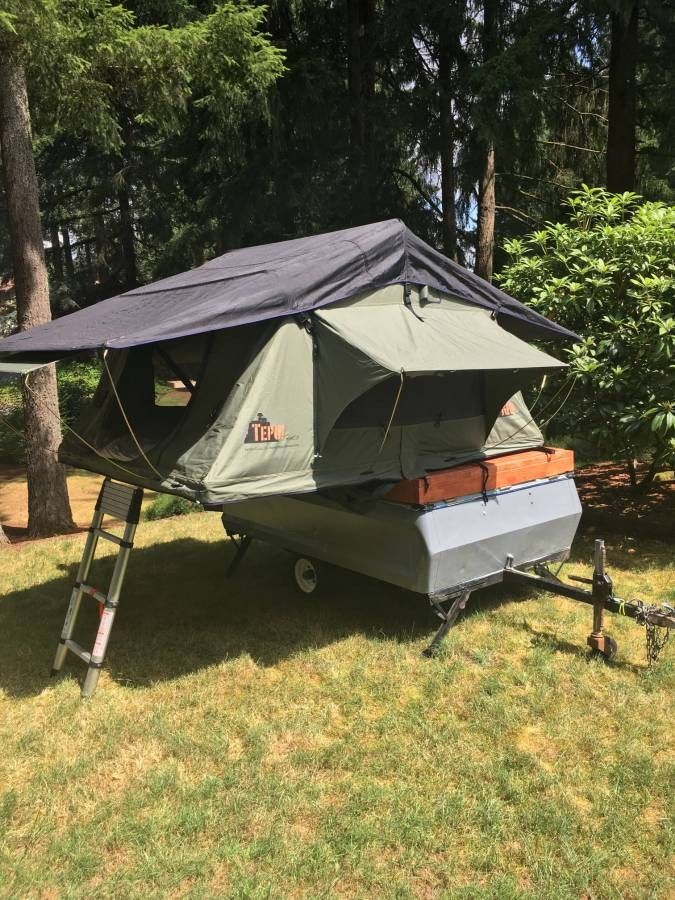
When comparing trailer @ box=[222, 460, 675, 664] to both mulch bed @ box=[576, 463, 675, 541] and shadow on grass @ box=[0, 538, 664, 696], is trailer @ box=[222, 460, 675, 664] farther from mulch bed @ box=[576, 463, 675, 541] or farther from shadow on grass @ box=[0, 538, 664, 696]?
mulch bed @ box=[576, 463, 675, 541]

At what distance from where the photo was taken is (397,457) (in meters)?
4.70

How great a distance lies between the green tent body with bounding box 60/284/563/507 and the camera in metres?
3.93

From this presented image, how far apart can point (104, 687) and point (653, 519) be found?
5.82m

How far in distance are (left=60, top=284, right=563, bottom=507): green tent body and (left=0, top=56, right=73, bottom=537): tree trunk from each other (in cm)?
360

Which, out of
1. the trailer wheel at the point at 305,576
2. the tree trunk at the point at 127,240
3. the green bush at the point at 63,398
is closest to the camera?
the trailer wheel at the point at 305,576

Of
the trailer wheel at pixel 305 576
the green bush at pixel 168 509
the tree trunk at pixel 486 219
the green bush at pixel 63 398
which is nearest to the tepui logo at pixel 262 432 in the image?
the trailer wheel at pixel 305 576

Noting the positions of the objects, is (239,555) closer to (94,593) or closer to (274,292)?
(94,593)

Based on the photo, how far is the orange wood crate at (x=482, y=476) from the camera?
442cm

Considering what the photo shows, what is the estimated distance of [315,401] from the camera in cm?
420

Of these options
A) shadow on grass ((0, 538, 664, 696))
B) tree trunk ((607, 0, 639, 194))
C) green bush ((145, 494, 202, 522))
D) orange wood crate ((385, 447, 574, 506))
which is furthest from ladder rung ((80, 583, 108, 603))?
tree trunk ((607, 0, 639, 194))

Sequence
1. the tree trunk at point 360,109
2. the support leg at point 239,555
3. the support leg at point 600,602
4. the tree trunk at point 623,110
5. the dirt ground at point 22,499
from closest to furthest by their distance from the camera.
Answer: the support leg at point 600,602 → the support leg at point 239,555 → the tree trunk at point 623,110 → the dirt ground at point 22,499 → the tree trunk at point 360,109

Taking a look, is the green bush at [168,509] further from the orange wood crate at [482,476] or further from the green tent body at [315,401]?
the orange wood crate at [482,476]

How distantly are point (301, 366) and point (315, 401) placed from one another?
0.23 meters

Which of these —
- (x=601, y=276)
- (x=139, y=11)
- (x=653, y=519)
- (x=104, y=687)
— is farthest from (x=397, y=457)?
(x=139, y=11)
